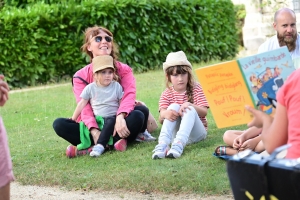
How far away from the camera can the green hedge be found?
13.7 metres

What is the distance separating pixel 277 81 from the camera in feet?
12.6

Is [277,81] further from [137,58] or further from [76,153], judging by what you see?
[137,58]

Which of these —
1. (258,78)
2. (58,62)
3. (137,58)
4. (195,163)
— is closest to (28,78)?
(58,62)

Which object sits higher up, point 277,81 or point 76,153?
point 277,81

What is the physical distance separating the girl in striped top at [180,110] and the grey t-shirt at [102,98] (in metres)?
0.49

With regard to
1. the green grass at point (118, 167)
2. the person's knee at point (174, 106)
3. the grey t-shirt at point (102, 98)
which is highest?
the grey t-shirt at point (102, 98)

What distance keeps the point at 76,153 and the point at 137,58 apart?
8.38 metres

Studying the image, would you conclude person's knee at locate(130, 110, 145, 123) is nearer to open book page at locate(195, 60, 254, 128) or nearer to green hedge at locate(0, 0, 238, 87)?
open book page at locate(195, 60, 254, 128)

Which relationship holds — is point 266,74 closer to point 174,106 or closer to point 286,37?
point 174,106

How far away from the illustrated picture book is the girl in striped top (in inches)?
101

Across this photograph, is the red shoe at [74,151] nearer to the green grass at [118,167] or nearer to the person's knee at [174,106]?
the green grass at [118,167]

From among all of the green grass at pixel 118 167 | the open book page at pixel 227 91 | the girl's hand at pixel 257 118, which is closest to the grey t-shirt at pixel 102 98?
the green grass at pixel 118 167

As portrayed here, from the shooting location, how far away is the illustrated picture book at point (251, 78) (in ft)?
12.5

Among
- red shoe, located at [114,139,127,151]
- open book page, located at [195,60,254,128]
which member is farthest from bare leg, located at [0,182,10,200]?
red shoe, located at [114,139,127,151]
